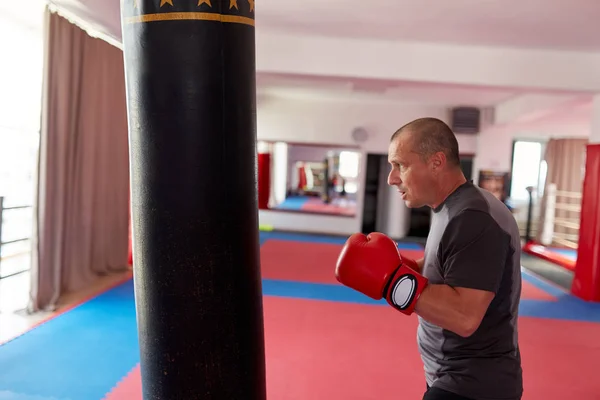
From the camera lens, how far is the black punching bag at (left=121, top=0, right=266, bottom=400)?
965 millimetres

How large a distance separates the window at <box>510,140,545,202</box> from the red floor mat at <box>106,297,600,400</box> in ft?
19.1

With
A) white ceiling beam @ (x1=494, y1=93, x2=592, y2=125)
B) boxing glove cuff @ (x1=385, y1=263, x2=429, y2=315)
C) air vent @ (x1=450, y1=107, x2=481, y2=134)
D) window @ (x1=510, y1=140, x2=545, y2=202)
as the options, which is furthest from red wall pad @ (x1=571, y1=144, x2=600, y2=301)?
window @ (x1=510, y1=140, x2=545, y2=202)

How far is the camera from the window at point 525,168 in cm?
959

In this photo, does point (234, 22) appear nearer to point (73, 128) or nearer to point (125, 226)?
point (73, 128)

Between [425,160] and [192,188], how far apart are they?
0.61 meters

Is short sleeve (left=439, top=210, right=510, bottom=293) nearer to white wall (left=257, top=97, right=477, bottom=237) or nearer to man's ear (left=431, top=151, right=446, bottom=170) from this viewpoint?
man's ear (left=431, top=151, right=446, bottom=170)

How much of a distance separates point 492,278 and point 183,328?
709mm

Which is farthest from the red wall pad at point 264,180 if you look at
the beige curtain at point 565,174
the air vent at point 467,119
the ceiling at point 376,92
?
the beige curtain at point 565,174

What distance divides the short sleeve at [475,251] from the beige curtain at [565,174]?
8.71 meters

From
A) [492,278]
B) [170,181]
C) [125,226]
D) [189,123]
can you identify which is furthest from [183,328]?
[125,226]

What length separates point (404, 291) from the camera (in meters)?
1.20

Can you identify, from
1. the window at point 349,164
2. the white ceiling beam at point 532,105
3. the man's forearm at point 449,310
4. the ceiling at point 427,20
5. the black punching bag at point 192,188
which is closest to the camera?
the black punching bag at point 192,188

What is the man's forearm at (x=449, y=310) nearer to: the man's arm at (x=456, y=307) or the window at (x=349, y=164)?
the man's arm at (x=456, y=307)

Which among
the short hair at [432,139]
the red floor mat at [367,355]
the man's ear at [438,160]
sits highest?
the short hair at [432,139]
